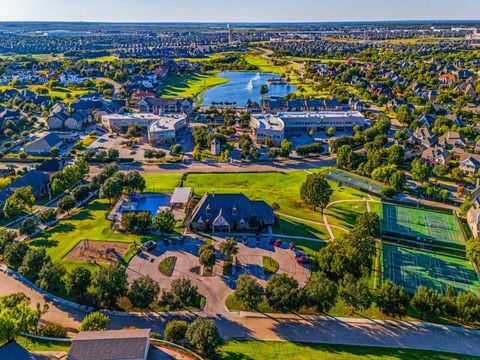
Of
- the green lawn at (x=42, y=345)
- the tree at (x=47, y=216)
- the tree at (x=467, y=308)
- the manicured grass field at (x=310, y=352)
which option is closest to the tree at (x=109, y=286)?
the green lawn at (x=42, y=345)

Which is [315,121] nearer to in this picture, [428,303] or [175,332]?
[428,303]

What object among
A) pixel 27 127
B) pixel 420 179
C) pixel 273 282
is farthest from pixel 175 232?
pixel 27 127

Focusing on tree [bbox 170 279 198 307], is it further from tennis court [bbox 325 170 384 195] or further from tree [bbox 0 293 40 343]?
tennis court [bbox 325 170 384 195]

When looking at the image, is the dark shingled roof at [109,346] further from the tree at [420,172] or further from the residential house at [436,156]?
the residential house at [436,156]

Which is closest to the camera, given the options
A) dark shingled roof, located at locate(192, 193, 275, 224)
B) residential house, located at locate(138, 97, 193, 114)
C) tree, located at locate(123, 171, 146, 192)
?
dark shingled roof, located at locate(192, 193, 275, 224)

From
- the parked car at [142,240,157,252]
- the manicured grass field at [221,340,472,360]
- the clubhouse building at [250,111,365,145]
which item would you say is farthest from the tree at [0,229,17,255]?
the clubhouse building at [250,111,365,145]

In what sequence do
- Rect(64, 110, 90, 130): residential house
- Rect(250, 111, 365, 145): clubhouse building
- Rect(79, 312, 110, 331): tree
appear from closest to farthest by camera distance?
Rect(79, 312, 110, 331): tree < Rect(250, 111, 365, 145): clubhouse building < Rect(64, 110, 90, 130): residential house
